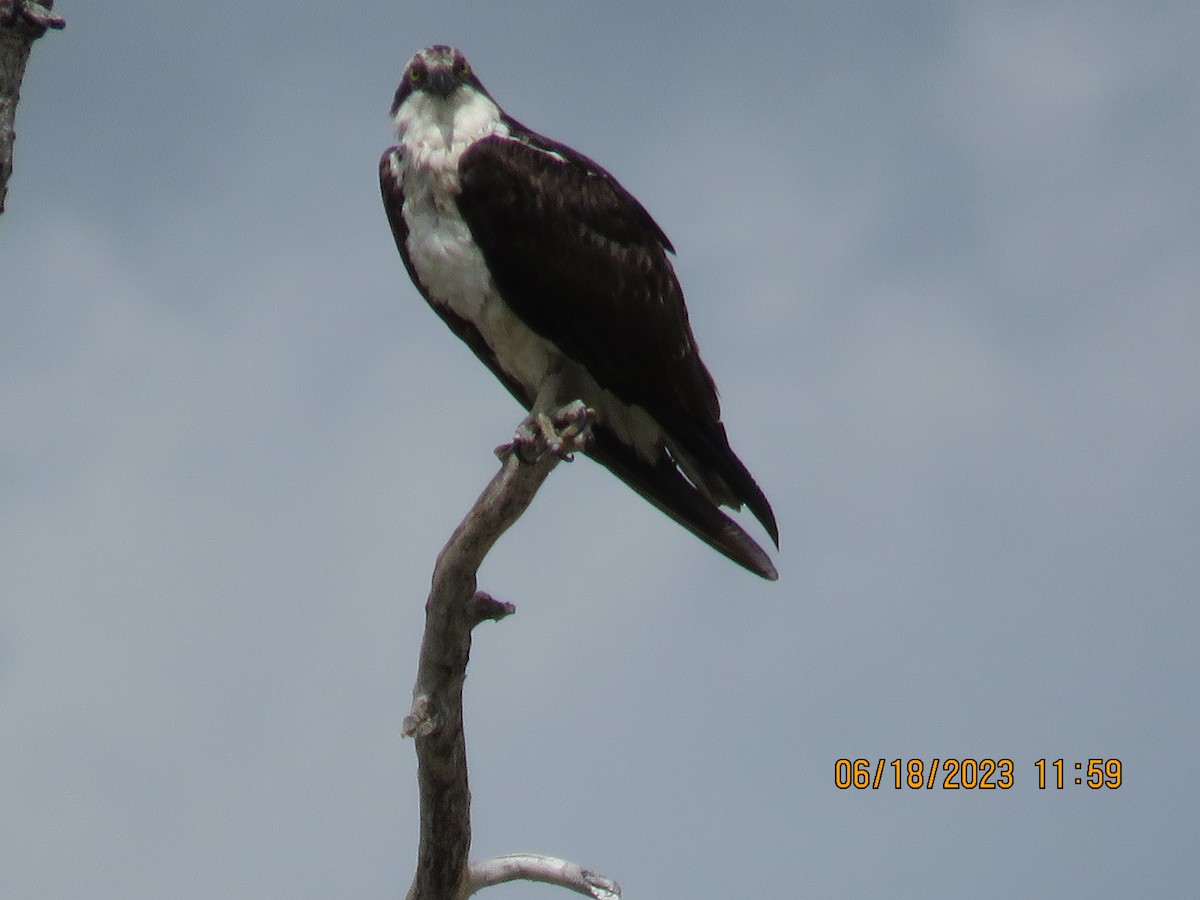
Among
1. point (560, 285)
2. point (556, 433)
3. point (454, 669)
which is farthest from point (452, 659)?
point (560, 285)

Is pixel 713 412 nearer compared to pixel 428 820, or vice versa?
pixel 428 820

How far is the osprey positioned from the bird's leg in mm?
179

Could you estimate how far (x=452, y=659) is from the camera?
508 cm

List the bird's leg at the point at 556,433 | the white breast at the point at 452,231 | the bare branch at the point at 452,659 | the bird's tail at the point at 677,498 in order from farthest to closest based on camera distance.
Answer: the bird's tail at the point at 677,498, the white breast at the point at 452,231, the bird's leg at the point at 556,433, the bare branch at the point at 452,659

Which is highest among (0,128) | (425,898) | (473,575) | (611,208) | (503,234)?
(611,208)

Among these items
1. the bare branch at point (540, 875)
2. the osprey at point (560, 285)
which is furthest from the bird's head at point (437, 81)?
the bare branch at point (540, 875)

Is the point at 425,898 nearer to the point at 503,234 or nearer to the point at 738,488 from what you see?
the point at 738,488

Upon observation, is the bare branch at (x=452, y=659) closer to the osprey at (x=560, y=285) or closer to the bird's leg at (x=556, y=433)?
the bird's leg at (x=556, y=433)

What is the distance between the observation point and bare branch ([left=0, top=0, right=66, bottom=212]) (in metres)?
4.44

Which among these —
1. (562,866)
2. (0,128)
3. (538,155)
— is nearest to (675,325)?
(538,155)

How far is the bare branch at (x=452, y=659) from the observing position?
5059 millimetres

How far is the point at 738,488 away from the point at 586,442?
33.9 inches

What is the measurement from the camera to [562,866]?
5414 millimetres

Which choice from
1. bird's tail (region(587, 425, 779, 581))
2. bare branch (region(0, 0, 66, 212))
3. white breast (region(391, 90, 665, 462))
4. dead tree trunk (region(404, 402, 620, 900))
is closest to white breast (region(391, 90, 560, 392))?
white breast (region(391, 90, 665, 462))
